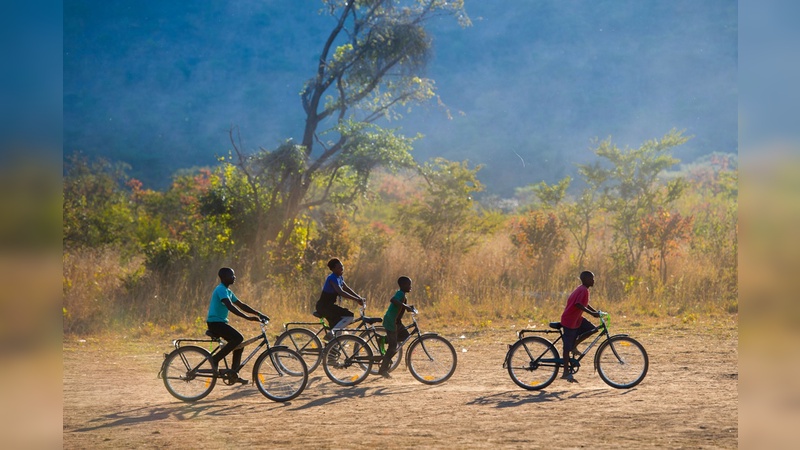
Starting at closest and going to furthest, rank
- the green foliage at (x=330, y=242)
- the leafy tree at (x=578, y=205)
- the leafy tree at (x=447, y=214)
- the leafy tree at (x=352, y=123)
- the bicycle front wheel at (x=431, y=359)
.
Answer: the bicycle front wheel at (x=431, y=359)
the green foliage at (x=330, y=242)
the leafy tree at (x=352, y=123)
the leafy tree at (x=447, y=214)
the leafy tree at (x=578, y=205)

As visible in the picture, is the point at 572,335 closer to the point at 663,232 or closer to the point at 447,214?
the point at 663,232

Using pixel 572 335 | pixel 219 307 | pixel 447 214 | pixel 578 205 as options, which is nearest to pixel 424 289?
pixel 447 214

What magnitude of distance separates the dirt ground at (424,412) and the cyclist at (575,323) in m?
0.56

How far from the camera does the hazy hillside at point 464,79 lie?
7450 cm

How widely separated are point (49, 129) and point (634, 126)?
245 feet

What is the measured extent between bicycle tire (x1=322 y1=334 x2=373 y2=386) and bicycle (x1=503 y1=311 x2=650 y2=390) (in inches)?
72.7

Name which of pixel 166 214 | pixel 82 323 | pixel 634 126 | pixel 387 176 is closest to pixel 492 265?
pixel 82 323

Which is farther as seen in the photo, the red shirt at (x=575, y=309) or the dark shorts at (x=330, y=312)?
the dark shorts at (x=330, y=312)

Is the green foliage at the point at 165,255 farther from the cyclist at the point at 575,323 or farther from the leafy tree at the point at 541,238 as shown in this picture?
the cyclist at the point at 575,323

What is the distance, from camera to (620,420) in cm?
891

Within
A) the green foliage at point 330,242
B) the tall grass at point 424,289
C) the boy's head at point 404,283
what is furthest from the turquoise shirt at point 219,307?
the green foliage at point 330,242

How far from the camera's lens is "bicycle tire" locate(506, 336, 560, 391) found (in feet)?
34.7

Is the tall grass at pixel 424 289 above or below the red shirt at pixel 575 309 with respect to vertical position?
above

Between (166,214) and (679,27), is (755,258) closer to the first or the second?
(166,214)
